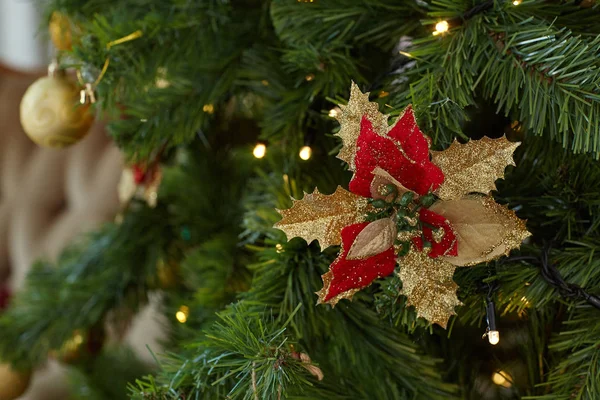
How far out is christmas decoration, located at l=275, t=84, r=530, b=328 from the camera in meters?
0.32

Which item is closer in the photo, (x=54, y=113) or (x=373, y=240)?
(x=373, y=240)

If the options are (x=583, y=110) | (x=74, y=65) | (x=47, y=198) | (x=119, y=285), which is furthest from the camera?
(x=47, y=198)

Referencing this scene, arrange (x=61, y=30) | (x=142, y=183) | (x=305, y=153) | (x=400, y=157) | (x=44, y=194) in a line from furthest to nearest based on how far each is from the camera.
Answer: (x=44, y=194), (x=142, y=183), (x=61, y=30), (x=305, y=153), (x=400, y=157)

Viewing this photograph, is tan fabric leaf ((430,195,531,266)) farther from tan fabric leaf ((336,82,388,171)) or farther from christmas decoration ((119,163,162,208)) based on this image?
christmas decoration ((119,163,162,208))

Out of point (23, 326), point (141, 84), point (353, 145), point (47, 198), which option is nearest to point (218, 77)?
point (141, 84)

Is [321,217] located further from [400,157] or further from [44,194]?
[44,194]

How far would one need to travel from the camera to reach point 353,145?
0.33 m

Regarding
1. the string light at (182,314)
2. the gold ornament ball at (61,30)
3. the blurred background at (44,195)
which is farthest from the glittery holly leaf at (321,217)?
the blurred background at (44,195)

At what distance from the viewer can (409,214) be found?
32 centimetres

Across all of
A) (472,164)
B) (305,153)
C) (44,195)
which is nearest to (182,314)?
(305,153)

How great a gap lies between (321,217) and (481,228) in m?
0.08

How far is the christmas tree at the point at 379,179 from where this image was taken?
1.06ft

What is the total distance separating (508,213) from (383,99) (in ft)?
0.34

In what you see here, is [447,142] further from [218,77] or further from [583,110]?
[218,77]
